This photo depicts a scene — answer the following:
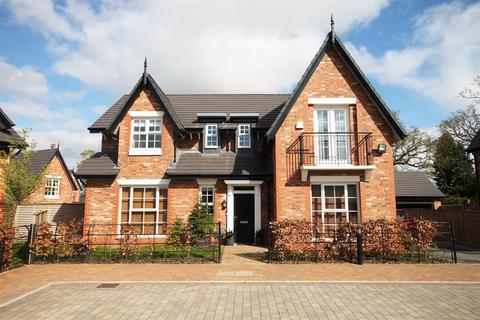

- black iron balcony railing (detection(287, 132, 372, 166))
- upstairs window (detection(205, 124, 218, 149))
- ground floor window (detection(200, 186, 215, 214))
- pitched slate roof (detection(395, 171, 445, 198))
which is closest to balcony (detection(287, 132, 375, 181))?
black iron balcony railing (detection(287, 132, 372, 166))

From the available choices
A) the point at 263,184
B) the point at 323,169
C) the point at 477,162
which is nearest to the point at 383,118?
the point at 323,169

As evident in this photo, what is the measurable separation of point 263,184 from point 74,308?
10.5 m

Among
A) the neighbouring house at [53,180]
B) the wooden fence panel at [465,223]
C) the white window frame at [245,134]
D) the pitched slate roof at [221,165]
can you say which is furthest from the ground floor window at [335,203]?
the neighbouring house at [53,180]

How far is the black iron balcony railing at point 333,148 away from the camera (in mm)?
13656

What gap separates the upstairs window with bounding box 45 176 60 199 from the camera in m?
28.8

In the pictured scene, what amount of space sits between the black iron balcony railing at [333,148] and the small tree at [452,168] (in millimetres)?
24853

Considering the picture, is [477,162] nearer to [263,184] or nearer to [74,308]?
[263,184]

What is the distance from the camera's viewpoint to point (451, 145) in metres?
34.8

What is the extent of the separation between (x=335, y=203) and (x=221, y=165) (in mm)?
5920

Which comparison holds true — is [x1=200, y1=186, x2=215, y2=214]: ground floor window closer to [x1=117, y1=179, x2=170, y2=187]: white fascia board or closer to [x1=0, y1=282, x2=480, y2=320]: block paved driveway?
Answer: [x1=117, y1=179, x2=170, y2=187]: white fascia board

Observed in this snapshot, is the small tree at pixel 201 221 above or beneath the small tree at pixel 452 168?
beneath

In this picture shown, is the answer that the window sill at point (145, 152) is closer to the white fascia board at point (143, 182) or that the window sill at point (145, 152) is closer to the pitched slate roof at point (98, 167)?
the pitched slate roof at point (98, 167)

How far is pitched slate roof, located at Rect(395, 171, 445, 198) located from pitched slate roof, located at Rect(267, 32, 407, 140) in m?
12.7

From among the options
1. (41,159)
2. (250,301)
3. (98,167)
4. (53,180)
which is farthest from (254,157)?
(41,159)
